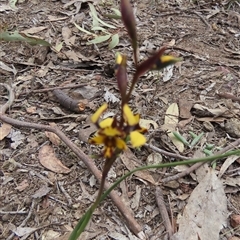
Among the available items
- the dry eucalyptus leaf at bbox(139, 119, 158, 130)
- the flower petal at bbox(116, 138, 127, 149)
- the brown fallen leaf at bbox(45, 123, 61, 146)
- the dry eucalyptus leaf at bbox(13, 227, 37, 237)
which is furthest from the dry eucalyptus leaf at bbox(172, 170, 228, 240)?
the flower petal at bbox(116, 138, 127, 149)

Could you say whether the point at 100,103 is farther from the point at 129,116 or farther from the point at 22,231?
the point at 129,116

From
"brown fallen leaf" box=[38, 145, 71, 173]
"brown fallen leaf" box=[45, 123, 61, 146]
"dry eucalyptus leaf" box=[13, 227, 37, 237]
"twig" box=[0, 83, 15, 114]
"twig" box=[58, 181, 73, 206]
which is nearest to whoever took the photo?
"dry eucalyptus leaf" box=[13, 227, 37, 237]

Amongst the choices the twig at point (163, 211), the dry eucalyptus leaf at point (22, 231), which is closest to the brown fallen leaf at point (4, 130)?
→ the dry eucalyptus leaf at point (22, 231)

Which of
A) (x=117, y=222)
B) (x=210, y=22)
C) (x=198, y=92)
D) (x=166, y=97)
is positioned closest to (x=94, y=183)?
(x=117, y=222)

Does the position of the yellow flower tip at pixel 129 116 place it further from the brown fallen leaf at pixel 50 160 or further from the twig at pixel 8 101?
the twig at pixel 8 101

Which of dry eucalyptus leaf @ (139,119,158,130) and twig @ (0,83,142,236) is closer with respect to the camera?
twig @ (0,83,142,236)

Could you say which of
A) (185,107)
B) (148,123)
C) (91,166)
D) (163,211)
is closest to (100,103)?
(148,123)

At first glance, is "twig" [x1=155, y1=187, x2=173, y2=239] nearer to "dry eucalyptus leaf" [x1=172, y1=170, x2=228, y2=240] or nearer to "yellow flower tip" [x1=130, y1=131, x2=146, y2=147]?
"dry eucalyptus leaf" [x1=172, y1=170, x2=228, y2=240]
